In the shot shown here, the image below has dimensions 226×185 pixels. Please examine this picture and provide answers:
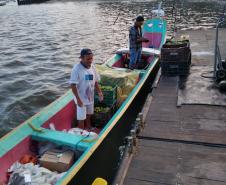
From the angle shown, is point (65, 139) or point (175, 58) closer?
point (65, 139)

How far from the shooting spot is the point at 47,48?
759 inches

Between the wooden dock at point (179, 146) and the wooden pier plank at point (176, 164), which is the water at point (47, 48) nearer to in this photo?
the wooden dock at point (179, 146)

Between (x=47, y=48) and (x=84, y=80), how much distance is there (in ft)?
44.6

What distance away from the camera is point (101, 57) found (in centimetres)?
1733

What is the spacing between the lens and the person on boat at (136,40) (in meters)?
9.73

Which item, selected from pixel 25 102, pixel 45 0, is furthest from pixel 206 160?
pixel 45 0

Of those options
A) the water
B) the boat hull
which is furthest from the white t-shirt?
the water

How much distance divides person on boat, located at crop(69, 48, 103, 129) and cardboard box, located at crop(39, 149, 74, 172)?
1.16 meters

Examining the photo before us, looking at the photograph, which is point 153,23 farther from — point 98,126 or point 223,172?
point 223,172

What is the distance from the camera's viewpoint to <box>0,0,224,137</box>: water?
11.2 m

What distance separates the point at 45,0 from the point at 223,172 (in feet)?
184

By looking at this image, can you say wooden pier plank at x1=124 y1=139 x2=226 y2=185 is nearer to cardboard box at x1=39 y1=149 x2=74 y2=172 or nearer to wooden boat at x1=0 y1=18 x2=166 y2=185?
wooden boat at x1=0 y1=18 x2=166 y2=185

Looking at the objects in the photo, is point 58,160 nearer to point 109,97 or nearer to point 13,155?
point 13,155

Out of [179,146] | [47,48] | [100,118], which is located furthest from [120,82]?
[47,48]
